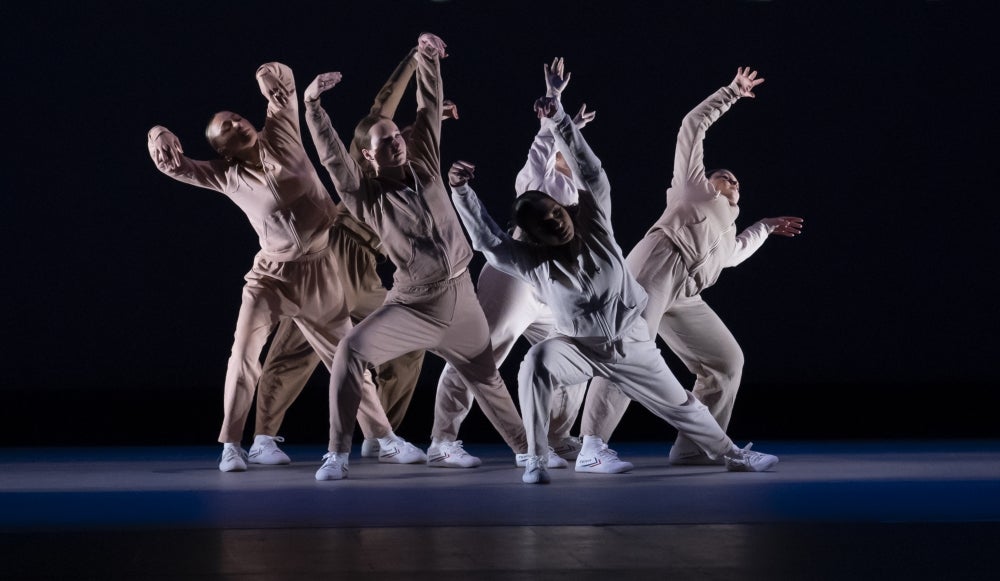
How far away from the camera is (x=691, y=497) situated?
4242mm

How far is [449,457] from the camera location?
5344 millimetres

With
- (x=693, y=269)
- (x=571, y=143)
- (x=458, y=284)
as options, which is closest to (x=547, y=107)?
(x=571, y=143)

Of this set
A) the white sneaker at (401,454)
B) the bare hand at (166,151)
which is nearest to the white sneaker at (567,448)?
the white sneaker at (401,454)

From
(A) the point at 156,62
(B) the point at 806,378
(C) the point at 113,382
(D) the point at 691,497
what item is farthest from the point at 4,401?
(D) the point at 691,497

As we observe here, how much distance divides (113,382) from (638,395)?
174 inches

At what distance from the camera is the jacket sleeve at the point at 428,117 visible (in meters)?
5.06

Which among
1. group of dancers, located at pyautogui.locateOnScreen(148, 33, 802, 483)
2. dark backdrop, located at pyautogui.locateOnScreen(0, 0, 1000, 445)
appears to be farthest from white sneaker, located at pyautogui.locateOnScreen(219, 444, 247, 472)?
dark backdrop, located at pyautogui.locateOnScreen(0, 0, 1000, 445)

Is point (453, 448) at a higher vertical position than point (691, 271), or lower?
lower

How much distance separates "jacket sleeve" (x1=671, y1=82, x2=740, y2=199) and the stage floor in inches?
47.9

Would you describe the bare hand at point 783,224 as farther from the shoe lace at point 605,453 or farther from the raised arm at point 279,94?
the raised arm at point 279,94

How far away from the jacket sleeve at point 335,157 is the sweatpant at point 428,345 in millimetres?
419

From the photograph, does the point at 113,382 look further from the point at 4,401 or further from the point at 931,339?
the point at 931,339

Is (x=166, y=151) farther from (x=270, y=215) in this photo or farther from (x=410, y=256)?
(x=410, y=256)

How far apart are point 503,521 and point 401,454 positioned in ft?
6.23
